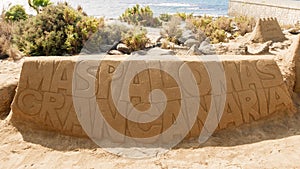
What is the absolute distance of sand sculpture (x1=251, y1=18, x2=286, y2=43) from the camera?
793 centimetres

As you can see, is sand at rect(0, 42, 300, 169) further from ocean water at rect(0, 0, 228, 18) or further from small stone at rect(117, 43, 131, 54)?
ocean water at rect(0, 0, 228, 18)

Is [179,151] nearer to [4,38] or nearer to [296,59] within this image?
[296,59]

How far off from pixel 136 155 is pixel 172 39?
475cm

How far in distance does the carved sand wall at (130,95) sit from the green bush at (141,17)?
6186 mm

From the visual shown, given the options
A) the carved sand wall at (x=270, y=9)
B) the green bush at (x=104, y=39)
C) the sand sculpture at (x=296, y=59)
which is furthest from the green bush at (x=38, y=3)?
the carved sand wall at (x=270, y=9)

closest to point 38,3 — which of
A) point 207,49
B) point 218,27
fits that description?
point 218,27

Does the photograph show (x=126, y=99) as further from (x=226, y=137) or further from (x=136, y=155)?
(x=226, y=137)

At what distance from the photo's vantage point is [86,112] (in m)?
4.13

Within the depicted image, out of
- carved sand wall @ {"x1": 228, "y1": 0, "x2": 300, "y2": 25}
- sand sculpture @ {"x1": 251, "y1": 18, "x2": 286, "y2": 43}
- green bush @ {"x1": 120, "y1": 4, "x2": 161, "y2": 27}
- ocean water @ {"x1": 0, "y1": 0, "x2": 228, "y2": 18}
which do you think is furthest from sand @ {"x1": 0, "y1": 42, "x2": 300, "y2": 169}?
carved sand wall @ {"x1": 228, "y1": 0, "x2": 300, "y2": 25}

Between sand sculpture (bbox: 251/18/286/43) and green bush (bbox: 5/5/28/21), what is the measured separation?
7292mm

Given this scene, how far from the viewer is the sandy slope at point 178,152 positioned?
3.61 meters

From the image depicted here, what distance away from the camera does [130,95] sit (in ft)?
13.5

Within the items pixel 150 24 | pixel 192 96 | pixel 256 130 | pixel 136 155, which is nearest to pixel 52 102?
pixel 136 155

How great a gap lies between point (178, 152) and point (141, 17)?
7514mm
